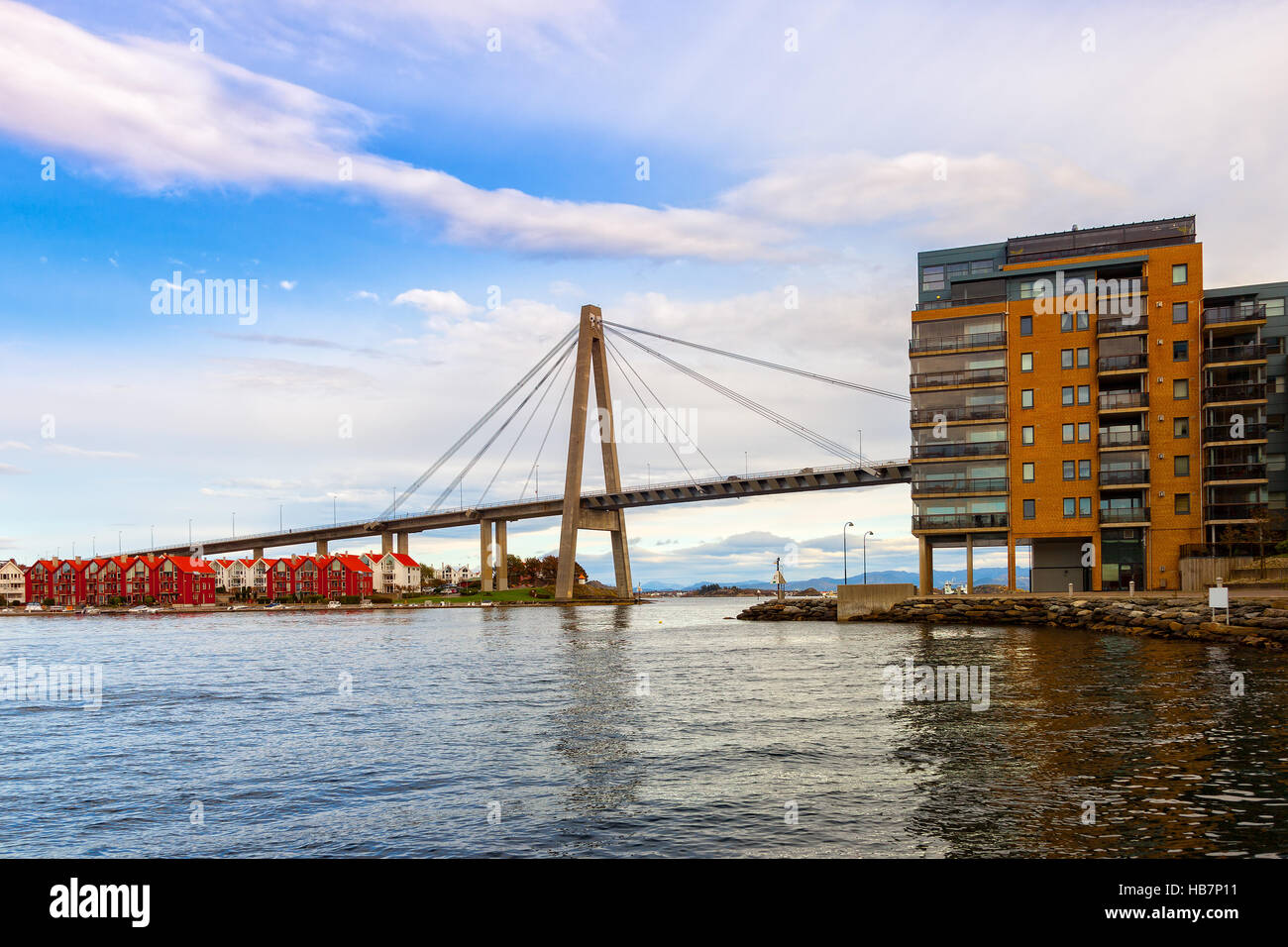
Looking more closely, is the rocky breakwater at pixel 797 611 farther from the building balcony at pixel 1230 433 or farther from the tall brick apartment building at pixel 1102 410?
the building balcony at pixel 1230 433

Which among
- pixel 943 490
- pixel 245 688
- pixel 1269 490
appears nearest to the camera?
pixel 245 688

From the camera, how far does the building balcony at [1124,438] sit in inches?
3113

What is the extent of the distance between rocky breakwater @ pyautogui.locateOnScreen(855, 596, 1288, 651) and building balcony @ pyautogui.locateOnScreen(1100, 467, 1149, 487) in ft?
39.0

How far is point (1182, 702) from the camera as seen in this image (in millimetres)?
29188

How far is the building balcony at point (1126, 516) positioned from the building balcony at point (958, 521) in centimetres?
791

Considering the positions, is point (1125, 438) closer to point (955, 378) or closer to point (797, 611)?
point (955, 378)

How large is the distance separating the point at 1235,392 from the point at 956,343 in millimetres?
22059

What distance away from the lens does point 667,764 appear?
22.2 metres

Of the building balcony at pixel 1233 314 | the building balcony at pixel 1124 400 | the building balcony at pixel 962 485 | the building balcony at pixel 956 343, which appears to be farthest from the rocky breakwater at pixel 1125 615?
the building balcony at pixel 1233 314

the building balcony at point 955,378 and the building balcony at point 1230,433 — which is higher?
the building balcony at point 955,378
